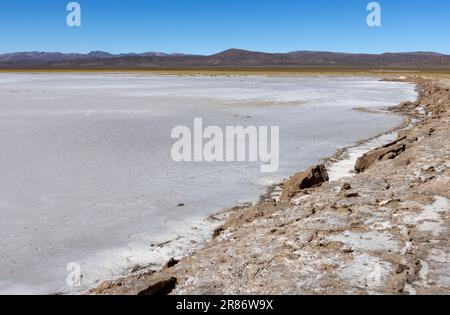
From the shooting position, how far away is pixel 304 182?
687 cm

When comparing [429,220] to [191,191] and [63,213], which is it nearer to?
[191,191]

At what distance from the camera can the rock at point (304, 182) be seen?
6730 millimetres

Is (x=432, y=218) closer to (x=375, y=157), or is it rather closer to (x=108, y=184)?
(x=375, y=157)

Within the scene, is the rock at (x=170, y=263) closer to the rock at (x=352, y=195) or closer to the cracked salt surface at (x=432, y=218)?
the cracked salt surface at (x=432, y=218)

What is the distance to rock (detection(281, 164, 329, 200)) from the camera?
22.1 ft

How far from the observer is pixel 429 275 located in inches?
143

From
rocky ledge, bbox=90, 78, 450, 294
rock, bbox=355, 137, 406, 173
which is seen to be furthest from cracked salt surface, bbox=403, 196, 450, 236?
rock, bbox=355, 137, 406, 173

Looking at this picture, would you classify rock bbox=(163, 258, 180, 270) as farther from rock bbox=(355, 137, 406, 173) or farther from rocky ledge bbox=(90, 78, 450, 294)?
rock bbox=(355, 137, 406, 173)

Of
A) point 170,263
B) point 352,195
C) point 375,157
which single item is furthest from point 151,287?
point 375,157

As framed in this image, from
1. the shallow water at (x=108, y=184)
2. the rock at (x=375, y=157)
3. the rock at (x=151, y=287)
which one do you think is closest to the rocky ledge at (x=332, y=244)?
the rock at (x=151, y=287)

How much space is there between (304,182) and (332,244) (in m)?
2.50

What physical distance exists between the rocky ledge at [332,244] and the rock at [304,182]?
0.6 inches

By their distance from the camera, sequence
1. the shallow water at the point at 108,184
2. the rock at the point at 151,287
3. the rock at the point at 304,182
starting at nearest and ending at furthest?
the rock at the point at 151,287, the shallow water at the point at 108,184, the rock at the point at 304,182
